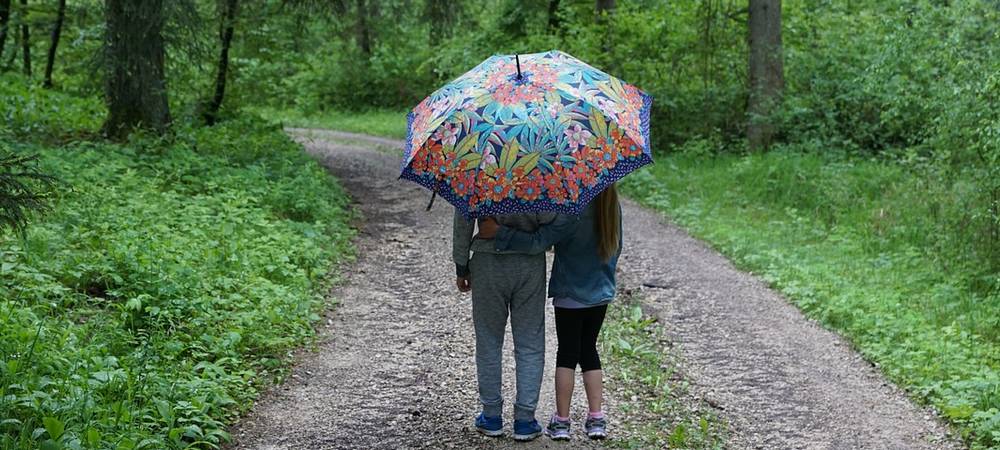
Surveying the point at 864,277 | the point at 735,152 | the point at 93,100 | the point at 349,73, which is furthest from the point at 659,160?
the point at 349,73

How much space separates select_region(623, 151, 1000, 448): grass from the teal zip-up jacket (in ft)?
7.94

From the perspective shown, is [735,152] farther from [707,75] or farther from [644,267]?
[644,267]

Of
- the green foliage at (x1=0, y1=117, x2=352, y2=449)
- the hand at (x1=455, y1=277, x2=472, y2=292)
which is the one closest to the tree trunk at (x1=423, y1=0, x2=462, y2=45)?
the green foliage at (x1=0, y1=117, x2=352, y2=449)

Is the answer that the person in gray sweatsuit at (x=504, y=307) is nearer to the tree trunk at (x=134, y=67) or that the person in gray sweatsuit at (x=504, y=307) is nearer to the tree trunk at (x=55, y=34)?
the tree trunk at (x=134, y=67)

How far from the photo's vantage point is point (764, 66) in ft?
55.2

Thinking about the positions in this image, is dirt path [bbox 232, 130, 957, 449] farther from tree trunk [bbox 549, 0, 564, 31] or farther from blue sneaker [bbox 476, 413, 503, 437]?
tree trunk [bbox 549, 0, 564, 31]

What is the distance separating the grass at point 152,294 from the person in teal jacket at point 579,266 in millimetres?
1849

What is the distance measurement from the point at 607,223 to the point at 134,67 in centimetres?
1034

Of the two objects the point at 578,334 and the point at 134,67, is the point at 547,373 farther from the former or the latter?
the point at 134,67

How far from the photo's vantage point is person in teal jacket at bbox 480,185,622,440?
15.9 ft

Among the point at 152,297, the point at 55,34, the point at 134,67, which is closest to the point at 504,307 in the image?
the point at 152,297

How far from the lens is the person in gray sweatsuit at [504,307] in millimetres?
4930

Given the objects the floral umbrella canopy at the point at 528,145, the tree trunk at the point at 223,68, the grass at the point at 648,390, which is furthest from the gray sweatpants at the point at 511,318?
the tree trunk at the point at 223,68

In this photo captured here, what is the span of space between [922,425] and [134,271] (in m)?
5.45
